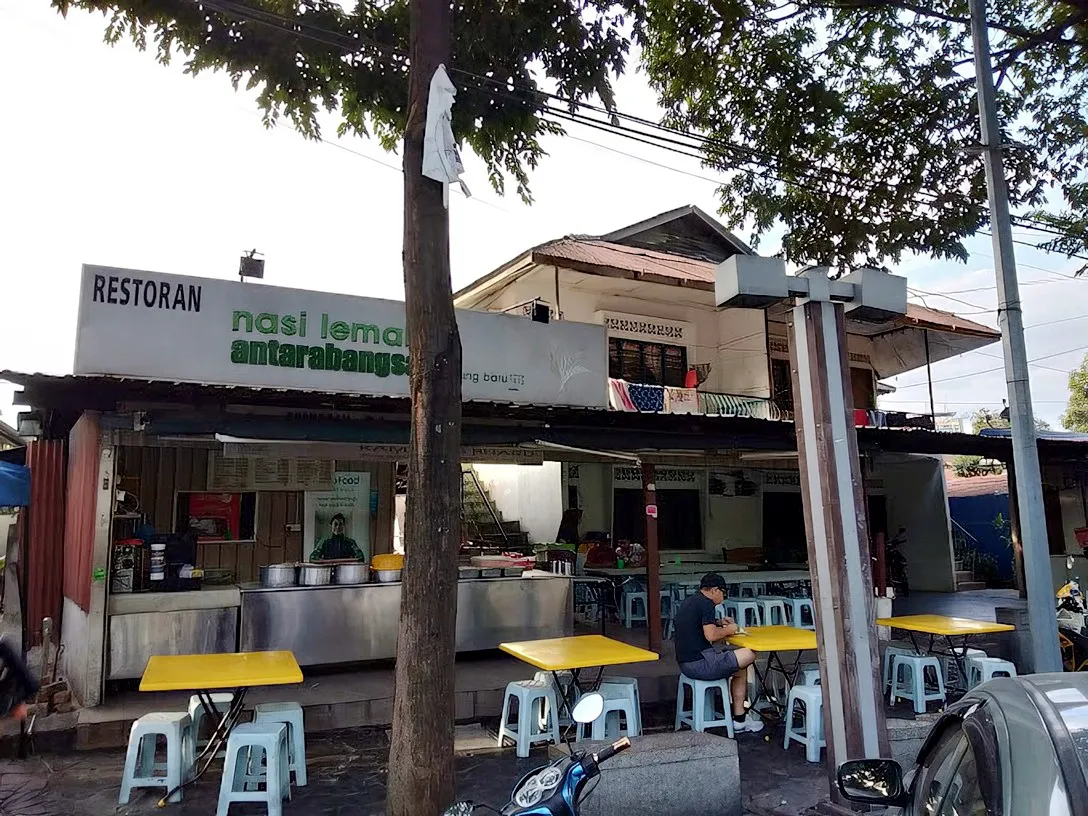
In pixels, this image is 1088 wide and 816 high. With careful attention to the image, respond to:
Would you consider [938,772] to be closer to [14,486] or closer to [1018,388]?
[1018,388]

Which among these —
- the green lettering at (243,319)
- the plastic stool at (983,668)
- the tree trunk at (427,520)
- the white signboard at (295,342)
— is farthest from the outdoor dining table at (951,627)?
the green lettering at (243,319)

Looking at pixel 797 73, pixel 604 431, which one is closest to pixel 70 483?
pixel 604 431

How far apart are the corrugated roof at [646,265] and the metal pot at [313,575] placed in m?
6.41

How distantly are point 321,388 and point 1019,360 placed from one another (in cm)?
668

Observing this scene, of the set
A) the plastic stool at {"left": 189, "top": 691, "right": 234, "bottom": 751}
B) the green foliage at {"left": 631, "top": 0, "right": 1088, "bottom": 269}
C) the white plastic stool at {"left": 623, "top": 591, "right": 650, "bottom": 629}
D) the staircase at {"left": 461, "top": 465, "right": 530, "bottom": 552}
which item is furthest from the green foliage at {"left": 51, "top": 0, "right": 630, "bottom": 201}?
the staircase at {"left": 461, "top": 465, "right": 530, "bottom": 552}

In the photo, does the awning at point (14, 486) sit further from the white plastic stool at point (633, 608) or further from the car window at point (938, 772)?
the car window at point (938, 772)

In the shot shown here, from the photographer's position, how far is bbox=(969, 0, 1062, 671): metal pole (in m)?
6.30

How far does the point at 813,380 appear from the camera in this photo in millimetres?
5277

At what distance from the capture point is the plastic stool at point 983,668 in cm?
809

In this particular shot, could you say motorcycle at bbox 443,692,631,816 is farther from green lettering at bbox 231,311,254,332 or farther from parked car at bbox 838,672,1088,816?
green lettering at bbox 231,311,254,332

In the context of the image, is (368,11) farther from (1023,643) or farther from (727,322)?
(727,322)

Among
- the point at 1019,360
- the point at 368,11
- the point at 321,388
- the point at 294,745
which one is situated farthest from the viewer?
the point at 321,388

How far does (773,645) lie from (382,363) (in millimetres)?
5062

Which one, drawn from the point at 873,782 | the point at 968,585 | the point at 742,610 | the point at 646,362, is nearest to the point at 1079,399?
the point at 968,585
